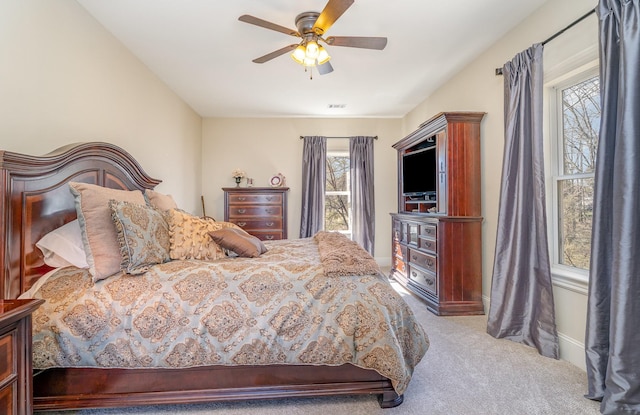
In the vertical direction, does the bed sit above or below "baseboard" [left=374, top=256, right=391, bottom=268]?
above

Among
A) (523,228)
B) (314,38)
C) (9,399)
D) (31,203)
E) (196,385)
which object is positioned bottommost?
(196,385)

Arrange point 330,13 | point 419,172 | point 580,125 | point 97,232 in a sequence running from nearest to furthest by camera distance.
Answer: point 97,232
point 330,13
point 580,125
point 419,172

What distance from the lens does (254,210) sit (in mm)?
4578

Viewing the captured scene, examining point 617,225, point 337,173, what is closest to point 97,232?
point 617,225

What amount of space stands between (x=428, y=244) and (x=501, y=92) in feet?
5.49

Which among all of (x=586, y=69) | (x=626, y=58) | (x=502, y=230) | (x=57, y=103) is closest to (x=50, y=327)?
(x=57, y=103)

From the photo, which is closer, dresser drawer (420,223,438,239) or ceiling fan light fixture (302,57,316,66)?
ceiling fan light fixture (302,57,316,66)

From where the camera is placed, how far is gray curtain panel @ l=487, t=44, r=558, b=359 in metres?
2.23

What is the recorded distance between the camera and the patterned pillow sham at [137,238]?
1.69 meters

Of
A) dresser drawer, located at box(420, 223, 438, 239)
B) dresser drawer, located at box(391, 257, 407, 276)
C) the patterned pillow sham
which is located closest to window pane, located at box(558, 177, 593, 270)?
dresser drawer, located at box(420, 223, 438, 239)

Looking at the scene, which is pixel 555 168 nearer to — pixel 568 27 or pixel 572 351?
pixel 568 27

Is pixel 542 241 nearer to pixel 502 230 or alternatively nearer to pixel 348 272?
pixel 502 230

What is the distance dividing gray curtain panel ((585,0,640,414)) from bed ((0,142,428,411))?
100 centimetres

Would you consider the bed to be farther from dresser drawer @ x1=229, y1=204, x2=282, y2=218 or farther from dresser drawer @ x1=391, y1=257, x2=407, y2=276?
dresser drawer @ x1=229, y1=204, x2=282, y2=218
